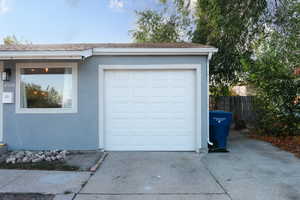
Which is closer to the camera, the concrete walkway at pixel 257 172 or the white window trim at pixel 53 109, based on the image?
the concrete walkway at pixel 257 172

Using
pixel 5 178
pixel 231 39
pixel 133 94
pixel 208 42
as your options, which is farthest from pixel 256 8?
pixel 5 178

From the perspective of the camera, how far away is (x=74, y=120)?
15.7ft

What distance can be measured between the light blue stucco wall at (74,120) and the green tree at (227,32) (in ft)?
14.0

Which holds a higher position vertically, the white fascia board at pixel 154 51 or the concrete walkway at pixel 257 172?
the white fascia board at pixel 154 51

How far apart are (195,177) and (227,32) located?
7038mm

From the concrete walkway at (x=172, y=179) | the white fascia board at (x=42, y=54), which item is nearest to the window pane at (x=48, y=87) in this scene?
the white fascia board at (x=42, y=54)

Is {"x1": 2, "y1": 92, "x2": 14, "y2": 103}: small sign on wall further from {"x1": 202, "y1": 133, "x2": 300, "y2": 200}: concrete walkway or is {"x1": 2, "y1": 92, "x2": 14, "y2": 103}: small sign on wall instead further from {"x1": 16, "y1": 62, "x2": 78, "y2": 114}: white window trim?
{"x1": 202, "y1": 133, "x2": 300, "y2": 200}: concrete walkway

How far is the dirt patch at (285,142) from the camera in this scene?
5.15 metres

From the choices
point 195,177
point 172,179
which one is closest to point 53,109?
point 172,179

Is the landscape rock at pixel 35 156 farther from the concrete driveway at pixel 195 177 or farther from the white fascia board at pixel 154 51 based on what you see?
the white fascia board at pixel 154 51

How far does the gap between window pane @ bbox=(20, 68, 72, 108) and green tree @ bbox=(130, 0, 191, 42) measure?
7.37 meters

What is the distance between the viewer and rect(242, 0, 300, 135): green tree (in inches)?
245

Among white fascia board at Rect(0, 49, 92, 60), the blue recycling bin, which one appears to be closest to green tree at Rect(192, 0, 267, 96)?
the blue recycling bin

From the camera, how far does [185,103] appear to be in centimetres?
493
